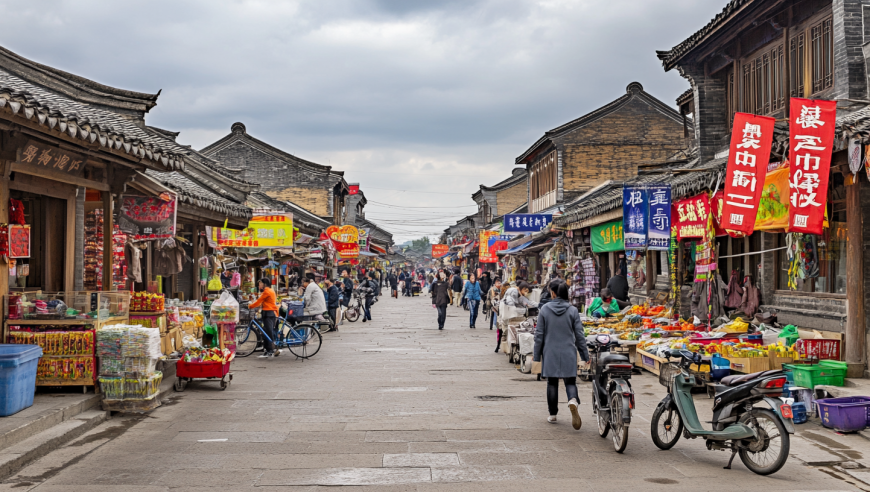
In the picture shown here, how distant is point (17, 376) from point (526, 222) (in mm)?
19416

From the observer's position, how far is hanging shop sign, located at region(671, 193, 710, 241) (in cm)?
1329

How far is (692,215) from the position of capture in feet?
45.5

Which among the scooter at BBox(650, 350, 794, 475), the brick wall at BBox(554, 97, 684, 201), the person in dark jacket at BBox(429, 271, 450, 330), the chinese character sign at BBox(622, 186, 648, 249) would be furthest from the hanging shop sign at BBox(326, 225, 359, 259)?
the scooter at BBox(650, 350, 794, 475)

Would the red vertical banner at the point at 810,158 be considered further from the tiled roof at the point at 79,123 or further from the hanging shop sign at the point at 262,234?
the hanging shop sign at the point at 262,234

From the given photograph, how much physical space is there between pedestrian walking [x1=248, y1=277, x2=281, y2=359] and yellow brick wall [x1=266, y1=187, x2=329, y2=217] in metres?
30.8

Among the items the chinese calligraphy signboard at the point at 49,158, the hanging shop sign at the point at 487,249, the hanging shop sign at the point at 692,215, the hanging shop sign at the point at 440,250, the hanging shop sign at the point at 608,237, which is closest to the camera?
the chinese calligraphy signboard at the point at 49,158

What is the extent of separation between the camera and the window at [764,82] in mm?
14448

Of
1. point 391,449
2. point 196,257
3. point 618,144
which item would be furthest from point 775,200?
point 618,144

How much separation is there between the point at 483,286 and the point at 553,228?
7.43 metres

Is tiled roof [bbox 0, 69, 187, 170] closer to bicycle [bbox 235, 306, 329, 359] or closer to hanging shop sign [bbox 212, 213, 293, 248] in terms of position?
bicycle [bbox 235, 306, 329, 359]

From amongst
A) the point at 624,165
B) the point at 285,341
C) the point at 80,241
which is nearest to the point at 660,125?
the point at 624,165

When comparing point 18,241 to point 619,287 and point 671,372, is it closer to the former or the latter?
point 671,372

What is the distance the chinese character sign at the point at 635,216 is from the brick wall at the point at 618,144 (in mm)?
18756

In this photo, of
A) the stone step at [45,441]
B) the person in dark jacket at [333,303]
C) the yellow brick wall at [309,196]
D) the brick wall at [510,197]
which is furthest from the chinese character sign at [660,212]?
the brick wall at [510,197]
